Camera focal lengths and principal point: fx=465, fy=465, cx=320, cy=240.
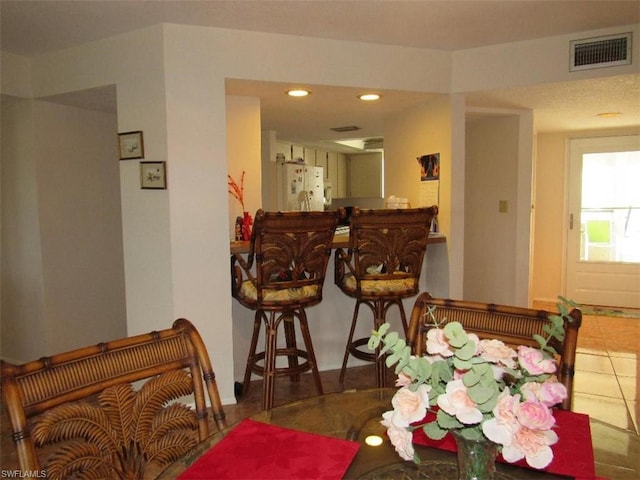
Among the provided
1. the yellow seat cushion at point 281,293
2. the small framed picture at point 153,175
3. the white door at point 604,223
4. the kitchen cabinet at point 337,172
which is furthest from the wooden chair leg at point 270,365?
the kitchen cabinet at point 337,172

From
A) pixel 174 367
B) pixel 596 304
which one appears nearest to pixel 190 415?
pixel 174 367

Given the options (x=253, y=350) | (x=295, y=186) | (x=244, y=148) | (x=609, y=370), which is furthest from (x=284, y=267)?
(x=295, y=186)

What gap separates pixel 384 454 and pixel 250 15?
89.6 inches

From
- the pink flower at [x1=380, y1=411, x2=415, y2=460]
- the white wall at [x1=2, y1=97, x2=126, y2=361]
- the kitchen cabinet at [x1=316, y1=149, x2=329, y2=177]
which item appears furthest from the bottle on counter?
the kitchen cabinet at [x1=316, y1=149, x2=329, y2=177]

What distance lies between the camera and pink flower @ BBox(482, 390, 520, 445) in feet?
2.17

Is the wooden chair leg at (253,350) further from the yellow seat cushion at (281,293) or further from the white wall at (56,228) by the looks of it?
the white wall at (56,228)

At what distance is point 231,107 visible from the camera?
327 centimetres

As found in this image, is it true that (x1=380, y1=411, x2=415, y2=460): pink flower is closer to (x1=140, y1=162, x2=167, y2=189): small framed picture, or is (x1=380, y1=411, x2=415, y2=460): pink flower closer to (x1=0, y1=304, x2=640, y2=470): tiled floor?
(x1=0, y1=304, x2=640, y2=470): tiled floor

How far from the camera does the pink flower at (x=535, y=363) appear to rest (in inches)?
28.3

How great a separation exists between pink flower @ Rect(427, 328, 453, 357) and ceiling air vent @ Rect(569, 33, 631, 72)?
9.40ft

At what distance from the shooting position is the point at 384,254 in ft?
8.50

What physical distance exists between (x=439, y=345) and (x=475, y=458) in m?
0.19

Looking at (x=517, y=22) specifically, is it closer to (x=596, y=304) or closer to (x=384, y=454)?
(x=384, y=454)

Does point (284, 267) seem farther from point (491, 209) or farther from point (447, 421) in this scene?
point (491, 209)
